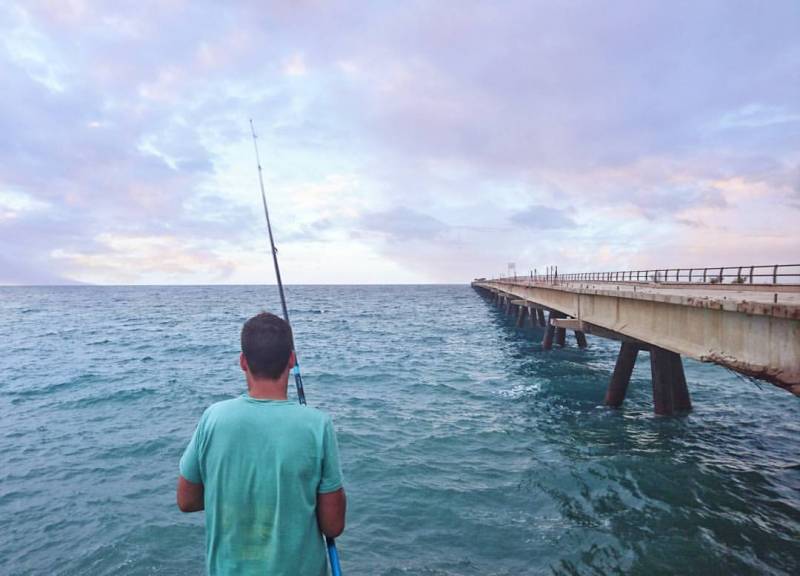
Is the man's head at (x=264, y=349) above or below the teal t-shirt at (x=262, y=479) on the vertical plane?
above

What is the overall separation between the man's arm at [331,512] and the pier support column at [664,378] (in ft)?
48.2

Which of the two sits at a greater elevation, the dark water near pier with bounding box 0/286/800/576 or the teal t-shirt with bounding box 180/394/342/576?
the teal t-shirt with bounding box 180/394/342/576

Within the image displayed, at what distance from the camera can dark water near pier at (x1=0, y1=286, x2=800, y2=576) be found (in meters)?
7.83

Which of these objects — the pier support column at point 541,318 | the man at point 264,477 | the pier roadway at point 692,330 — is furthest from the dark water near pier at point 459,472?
the pier support column at point 541,318

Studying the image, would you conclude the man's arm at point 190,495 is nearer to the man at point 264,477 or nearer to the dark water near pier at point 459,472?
the man at point 264,477

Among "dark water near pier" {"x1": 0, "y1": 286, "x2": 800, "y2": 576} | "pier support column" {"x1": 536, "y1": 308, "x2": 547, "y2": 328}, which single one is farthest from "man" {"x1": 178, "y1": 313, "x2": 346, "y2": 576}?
"pier support column" {"x1": 536, "y1": 308, "x2": 547, "y2": 328}

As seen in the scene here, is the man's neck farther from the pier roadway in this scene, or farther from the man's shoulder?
the pier roadway

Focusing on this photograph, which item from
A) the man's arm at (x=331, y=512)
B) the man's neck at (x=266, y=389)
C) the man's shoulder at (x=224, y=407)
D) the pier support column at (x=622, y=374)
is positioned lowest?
the pier support column at (x=622, y=374)

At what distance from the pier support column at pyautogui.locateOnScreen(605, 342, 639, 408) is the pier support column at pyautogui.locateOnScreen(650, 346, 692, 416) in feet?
2.85

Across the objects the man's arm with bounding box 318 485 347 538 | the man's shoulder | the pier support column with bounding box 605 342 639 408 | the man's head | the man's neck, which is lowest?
the pier support column with bounding box 605 342 639 408

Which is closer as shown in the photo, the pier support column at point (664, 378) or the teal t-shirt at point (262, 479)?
the teal t-shirt at point (262, 479)

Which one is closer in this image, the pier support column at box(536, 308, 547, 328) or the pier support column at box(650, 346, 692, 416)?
the pier support column at box(650, 346, 692, 416)

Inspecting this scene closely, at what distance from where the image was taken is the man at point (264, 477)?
244 centimetres

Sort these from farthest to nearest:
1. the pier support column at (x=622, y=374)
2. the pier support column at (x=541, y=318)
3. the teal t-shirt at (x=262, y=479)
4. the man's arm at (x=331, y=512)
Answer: the pier support column at (x=541, y=318), the pier support column at (x=622, y=374), the man's arm at (x=331, y=512), the teal t-shirt at (x=262, y=479)
